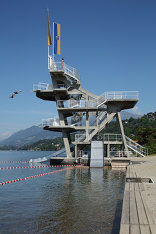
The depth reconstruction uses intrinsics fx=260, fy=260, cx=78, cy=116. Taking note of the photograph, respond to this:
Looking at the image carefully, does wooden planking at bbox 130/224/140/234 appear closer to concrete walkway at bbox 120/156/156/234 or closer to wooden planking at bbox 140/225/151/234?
concrete walkway at bbox 120/156/156/234

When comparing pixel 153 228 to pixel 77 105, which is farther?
pixel 77 105

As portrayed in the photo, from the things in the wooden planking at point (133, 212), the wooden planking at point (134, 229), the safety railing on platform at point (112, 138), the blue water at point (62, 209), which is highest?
the safety railing on platform at point (112, 138)

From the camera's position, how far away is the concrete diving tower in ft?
115

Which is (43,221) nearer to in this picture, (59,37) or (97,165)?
(97,165)

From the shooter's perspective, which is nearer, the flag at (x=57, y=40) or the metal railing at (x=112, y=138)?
the flag at (x=57, y=40)

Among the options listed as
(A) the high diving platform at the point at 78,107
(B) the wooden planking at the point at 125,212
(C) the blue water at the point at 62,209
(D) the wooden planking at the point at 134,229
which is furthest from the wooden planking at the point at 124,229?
(A) the high diving platform at the point at 78,107

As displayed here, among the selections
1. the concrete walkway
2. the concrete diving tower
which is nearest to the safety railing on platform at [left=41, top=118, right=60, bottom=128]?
→ the concrete diving tower

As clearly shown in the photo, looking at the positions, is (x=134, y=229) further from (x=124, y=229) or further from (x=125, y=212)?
(x=125, y=212)

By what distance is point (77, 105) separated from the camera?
117 ft

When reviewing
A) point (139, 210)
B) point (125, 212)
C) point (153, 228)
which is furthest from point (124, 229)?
point (139, 210)

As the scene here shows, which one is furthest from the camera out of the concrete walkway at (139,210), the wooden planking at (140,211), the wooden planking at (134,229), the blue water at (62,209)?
the blue water at (62,209)

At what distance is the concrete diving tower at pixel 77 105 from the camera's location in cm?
3497

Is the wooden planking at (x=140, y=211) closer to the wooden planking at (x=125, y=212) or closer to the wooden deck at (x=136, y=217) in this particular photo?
the wooden deck at (x=136, y=217)

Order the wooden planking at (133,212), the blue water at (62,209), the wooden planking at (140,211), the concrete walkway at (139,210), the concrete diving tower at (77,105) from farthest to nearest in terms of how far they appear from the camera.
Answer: the concrete diving tower at (77,105), the blue water at (62,209), the wooden planking at (140,211), the wooden planking at (133,212), the concrete walkway at (139,210)
